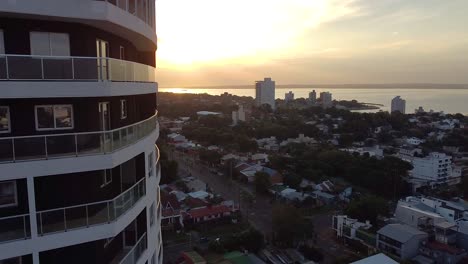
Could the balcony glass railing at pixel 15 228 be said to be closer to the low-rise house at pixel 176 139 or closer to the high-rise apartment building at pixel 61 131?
the high-rise apartment building at pixel 61 131

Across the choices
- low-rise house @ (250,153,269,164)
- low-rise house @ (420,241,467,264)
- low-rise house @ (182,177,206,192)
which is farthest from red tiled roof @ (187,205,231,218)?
low-rise house @ (250,153,269,164)

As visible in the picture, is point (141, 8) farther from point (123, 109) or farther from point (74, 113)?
point (74, 113)

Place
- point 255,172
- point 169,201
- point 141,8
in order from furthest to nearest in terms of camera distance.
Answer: point 255,172, point 169,201, point 141,8

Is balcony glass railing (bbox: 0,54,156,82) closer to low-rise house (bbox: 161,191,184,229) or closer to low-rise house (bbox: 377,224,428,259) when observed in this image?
low-rise house (bbox: 377,224,428,259)

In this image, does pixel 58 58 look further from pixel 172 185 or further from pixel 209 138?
pixel 209 138

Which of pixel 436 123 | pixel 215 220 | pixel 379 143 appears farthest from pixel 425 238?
pixel 436 123

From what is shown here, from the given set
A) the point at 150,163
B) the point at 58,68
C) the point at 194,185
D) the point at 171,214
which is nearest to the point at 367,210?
the point at 171,214
